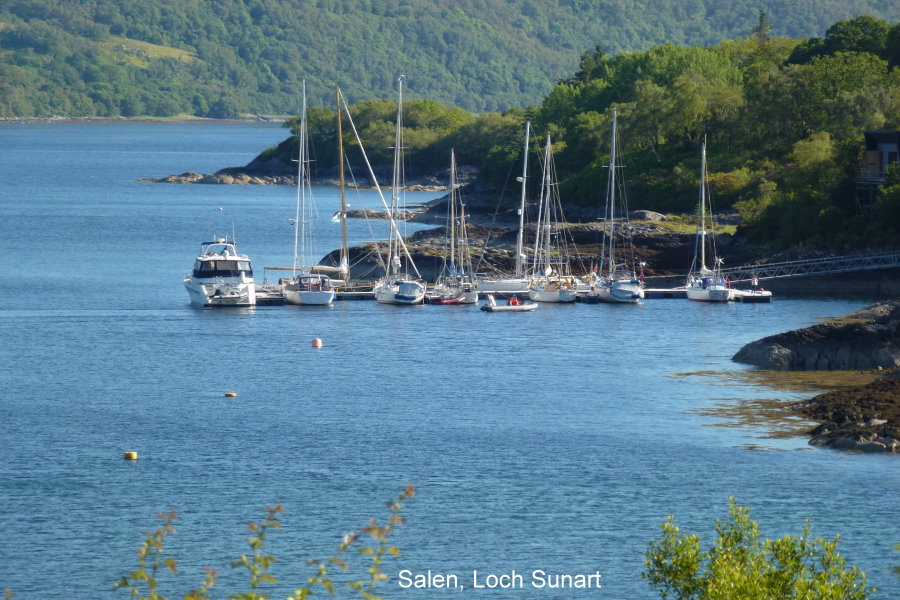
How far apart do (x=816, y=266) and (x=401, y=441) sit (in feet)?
137

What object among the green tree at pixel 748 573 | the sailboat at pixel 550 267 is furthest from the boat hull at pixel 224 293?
the green tree at pixel 748 573

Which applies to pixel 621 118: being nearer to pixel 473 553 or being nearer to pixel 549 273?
pixel 549 273

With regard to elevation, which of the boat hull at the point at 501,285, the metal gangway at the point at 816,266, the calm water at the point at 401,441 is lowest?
the calm water at the point at 401,441

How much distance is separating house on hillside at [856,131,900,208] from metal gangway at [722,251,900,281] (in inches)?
268

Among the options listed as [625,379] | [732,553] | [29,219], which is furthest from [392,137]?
[732,553]

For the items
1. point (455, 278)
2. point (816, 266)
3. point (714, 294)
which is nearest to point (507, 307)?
point (455, 278)

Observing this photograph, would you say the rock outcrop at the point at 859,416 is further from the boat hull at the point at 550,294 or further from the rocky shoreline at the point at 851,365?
the boat hull at the point at 550,294

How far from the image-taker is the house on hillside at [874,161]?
82438 mm

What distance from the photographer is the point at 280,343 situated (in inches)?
2424

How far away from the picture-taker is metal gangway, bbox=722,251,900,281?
7444cm

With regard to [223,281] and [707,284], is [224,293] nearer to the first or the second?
[223,281]

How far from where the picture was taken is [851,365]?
50.5 meters

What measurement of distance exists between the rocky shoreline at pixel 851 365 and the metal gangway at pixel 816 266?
13380 millimetres

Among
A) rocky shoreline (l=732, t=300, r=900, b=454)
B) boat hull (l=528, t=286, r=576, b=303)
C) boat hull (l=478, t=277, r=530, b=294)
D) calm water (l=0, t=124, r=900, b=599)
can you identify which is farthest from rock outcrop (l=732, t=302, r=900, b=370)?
boat hull (l=478, t=277, r=530, b=294)
